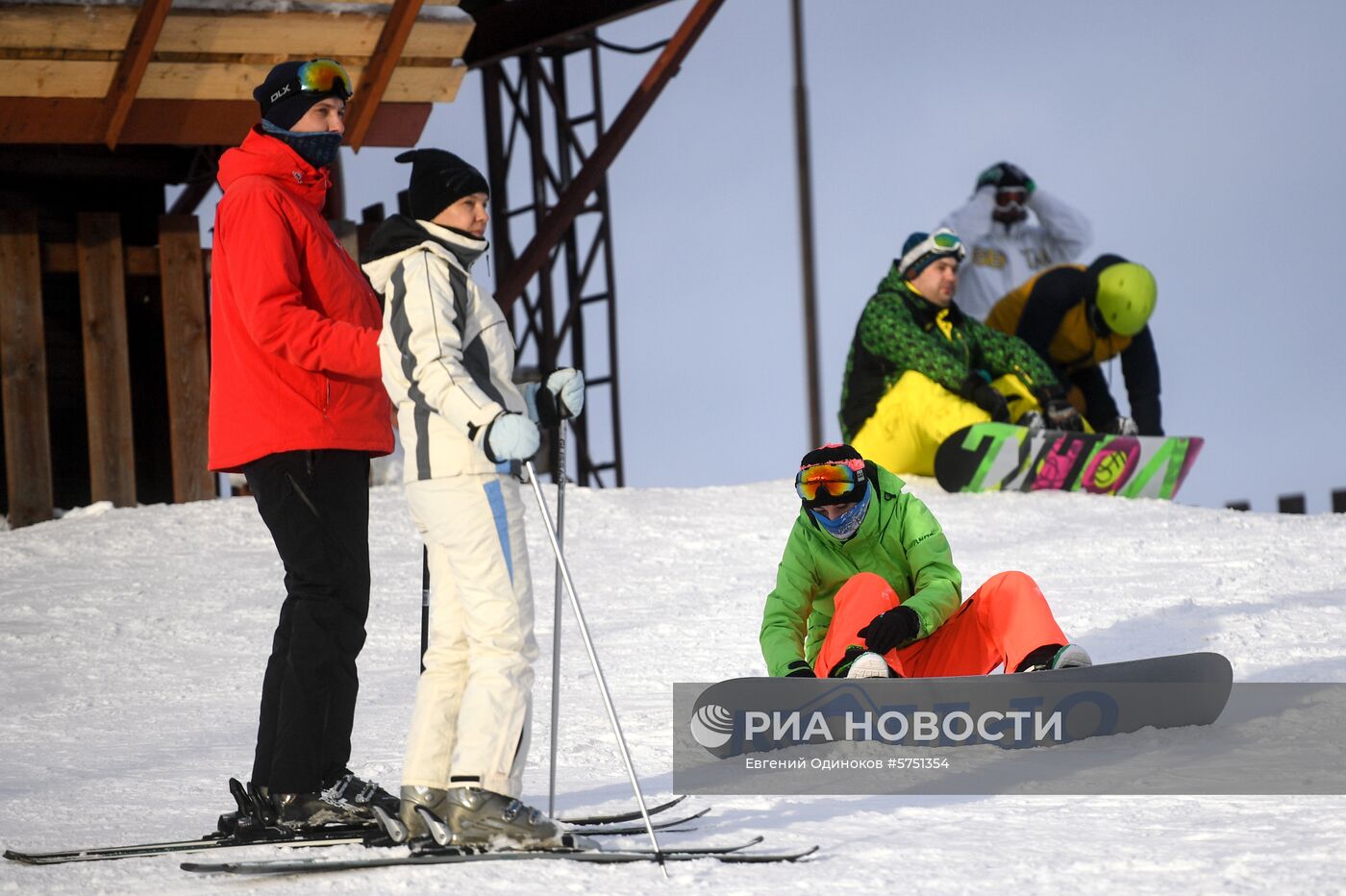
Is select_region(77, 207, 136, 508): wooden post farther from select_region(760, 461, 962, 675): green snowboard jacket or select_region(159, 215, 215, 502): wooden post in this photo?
select_region(760, 461, 962, 675): green snowboard jacket

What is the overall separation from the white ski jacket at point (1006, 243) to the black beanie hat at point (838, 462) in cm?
658

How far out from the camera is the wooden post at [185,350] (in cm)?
1031

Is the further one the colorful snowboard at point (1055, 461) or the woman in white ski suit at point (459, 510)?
the colorful snowboard at point (1055, 461)

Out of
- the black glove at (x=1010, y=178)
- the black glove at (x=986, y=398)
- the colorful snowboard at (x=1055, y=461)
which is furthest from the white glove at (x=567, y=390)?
the black glove at (x=1010, y=178)

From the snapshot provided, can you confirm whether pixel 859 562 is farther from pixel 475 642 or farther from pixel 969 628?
pixel 475 642

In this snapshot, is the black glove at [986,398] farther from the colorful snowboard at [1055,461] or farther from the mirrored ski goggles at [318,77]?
the mirrored ski goggles at [318,77]

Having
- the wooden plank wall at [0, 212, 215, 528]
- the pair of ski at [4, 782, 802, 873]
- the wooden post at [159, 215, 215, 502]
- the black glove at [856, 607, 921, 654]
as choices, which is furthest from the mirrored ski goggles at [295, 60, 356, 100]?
the wooden post at [159, 215, 215, 502]

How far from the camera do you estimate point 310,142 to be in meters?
3.88

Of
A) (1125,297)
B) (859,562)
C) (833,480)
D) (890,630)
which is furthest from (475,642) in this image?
(1125,297)

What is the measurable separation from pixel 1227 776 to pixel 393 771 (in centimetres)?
209

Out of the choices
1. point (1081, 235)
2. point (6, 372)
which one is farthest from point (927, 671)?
point (1081, 235)

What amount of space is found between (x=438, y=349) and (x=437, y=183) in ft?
1.26

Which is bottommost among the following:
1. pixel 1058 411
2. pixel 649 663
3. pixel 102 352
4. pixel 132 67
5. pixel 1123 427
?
pixel 649 663

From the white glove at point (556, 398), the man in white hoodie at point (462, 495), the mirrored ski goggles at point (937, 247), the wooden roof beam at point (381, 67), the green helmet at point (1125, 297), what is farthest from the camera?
the green helmet at point (1125, 297)
